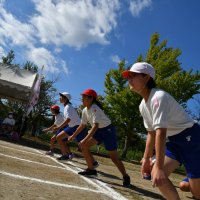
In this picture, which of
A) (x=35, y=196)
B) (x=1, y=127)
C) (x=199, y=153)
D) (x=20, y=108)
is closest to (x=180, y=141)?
(x=199, y=153)

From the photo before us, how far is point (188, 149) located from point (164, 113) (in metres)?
0.57

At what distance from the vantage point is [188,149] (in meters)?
3.48

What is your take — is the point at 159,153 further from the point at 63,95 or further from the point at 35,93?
the point at 35,93

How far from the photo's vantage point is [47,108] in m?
38.0

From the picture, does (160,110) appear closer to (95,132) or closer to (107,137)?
(107,137)

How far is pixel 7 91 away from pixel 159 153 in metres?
13.5

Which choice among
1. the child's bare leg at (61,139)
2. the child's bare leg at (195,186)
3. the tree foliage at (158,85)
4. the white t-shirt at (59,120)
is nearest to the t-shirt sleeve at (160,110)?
the child's bare leg at (195,186)

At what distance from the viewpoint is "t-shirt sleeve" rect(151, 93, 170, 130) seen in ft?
10.3

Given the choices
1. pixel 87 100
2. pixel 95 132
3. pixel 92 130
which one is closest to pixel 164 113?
pixel 92 130

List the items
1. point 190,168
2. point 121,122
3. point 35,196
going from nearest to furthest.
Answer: point 190,168, point 35,196, point 121,122

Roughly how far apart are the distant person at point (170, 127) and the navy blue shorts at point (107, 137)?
3.03 metres

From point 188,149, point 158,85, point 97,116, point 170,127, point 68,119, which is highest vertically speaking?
point 158,85

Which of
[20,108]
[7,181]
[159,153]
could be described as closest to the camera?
[159,153]

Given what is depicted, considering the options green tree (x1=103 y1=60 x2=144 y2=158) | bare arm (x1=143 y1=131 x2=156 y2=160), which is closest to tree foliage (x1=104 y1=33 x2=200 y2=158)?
green tree (x1=103 y1=60 x2=144 y2=158)
